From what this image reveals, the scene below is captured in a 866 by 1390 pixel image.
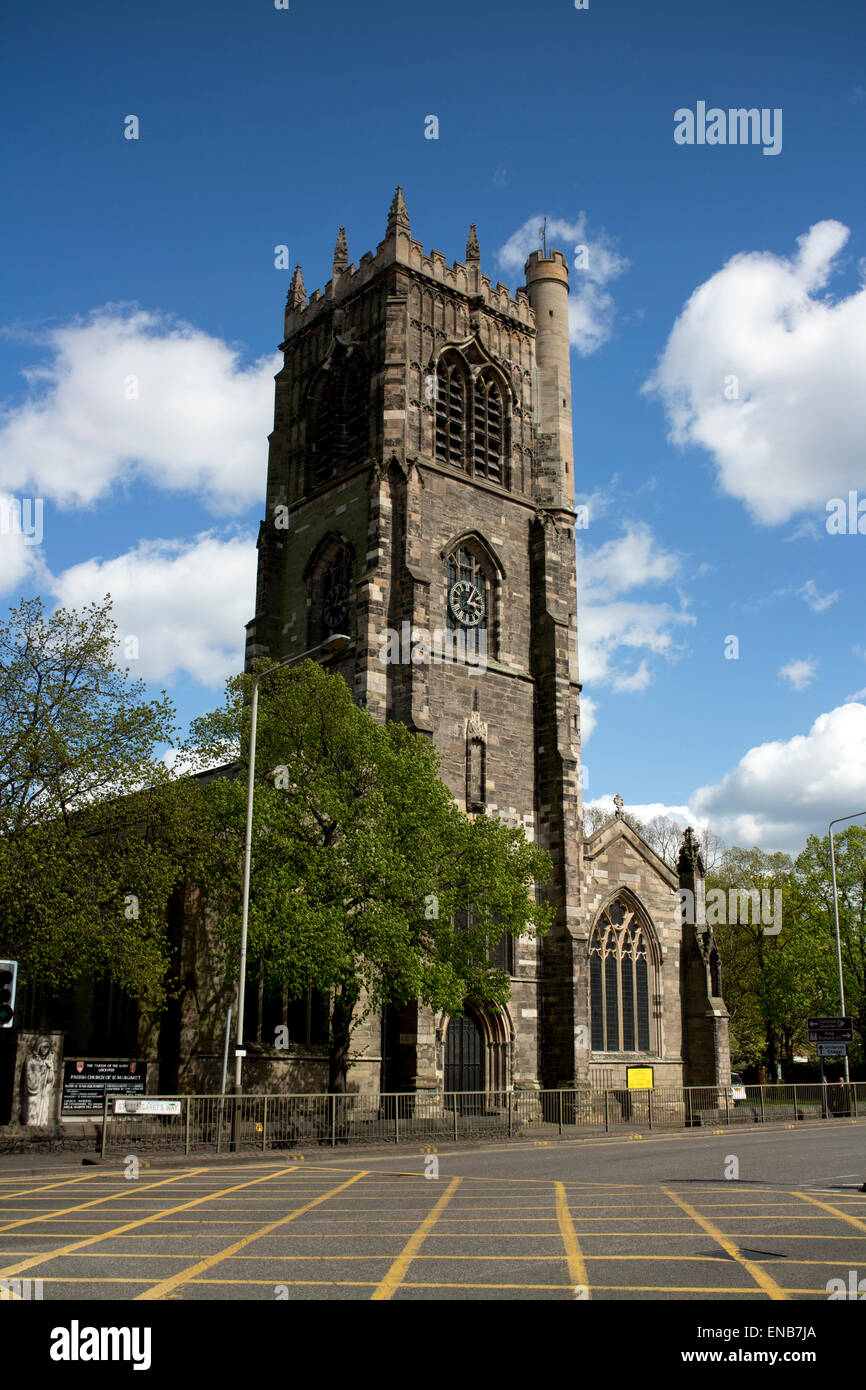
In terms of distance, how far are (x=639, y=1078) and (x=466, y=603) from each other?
16.1m

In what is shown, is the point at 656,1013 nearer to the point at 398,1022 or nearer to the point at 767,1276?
the point at 398,1022

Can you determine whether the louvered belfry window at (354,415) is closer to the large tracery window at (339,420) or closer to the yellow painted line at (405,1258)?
the large tracery window at (339,420)

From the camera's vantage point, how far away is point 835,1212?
1226 cm

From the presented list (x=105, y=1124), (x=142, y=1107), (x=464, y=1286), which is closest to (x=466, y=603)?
(x=142, y=1107)

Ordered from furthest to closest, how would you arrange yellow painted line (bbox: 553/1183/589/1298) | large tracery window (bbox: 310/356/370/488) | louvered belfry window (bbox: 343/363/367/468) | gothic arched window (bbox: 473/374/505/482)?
gothic arched window (bbox: 473/374/505/482) < large tracery window (bbox: 310/356/370/488) < louvered belfry window (bbox: 343/363/367/468) < yellow painted line (bbox: 553/1183/589/1298)

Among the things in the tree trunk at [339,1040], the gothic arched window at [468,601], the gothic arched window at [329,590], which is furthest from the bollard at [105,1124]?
the gothic arched window at [329,590]

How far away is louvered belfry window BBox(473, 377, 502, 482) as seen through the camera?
4109cm

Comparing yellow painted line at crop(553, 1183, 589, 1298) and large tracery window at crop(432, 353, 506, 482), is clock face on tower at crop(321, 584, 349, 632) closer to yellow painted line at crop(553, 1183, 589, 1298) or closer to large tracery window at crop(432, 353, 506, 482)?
large tracery window at crop(432, 353, 506, 482)

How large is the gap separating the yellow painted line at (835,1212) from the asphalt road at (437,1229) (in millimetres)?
32

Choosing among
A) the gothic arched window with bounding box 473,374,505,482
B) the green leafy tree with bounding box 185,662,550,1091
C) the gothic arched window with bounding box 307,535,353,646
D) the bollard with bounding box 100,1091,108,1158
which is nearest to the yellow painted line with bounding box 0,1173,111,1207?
the bollard with bounding box 100,1091,108,1158

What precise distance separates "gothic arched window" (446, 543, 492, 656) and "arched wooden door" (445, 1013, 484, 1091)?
11.7m

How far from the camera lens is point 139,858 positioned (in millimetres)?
25688

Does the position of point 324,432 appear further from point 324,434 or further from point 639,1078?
point 639,1078
